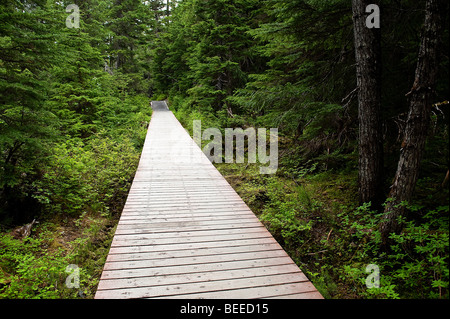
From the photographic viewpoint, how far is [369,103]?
4.40m

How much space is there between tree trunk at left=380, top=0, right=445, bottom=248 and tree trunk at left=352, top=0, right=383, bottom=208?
1012 millimetres

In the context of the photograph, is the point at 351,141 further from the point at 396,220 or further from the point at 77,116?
the point at 77,116

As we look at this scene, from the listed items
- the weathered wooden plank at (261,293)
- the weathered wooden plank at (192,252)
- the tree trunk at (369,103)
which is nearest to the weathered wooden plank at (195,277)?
the weathered wooden plank at (261,293)

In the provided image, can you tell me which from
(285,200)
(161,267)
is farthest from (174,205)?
(285,200)

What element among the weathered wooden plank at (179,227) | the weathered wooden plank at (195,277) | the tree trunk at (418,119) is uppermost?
the tree trunk at (418,119)

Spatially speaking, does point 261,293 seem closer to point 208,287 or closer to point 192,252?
point 208,287

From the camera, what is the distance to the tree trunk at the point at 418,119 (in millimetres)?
3045

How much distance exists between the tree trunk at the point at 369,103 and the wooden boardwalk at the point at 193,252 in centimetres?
214

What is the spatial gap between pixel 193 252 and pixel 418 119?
3.58m

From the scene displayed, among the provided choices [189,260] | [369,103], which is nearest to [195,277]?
[189,260]

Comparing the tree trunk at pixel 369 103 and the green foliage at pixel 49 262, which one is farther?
the tree trunk at pixel 369 103

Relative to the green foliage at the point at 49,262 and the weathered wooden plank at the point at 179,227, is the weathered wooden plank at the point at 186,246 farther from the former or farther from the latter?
the green foliage at the point at 49,262

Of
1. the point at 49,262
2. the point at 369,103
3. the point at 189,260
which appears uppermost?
the point at 369,103

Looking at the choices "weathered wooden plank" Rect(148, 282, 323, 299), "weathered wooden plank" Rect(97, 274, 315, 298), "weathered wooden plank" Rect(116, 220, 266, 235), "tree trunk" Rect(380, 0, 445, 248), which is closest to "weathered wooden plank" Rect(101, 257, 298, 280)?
"weathered wooden plank" Rect(97, 274, 315, 298)
